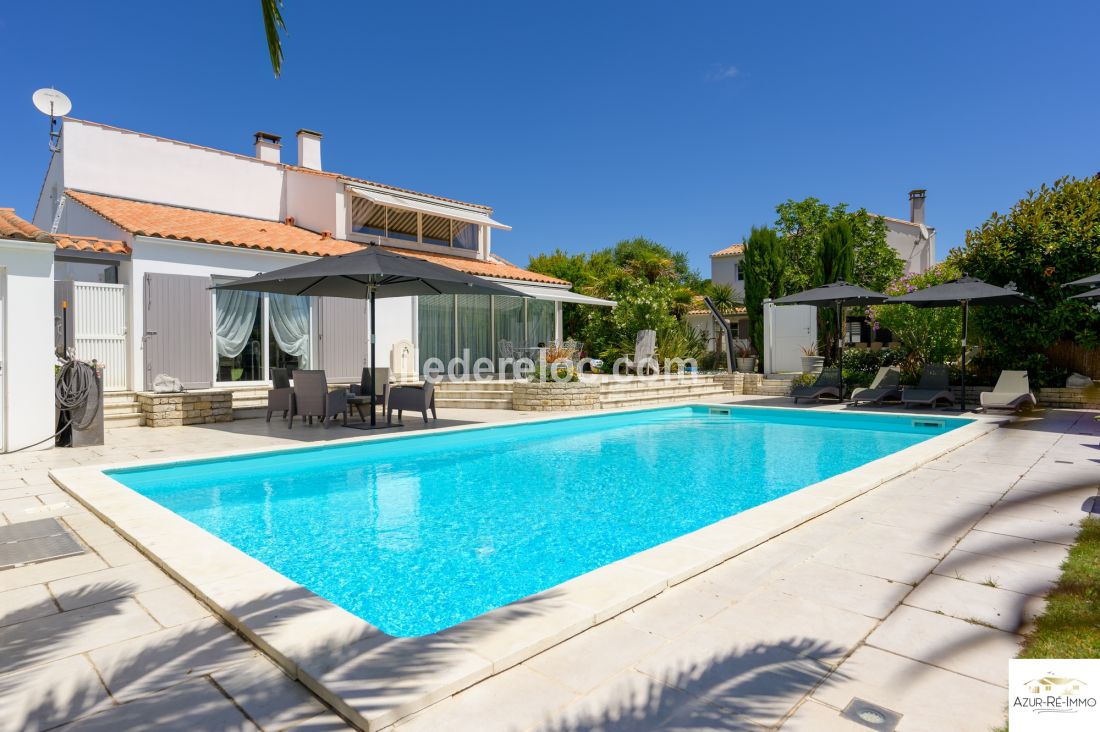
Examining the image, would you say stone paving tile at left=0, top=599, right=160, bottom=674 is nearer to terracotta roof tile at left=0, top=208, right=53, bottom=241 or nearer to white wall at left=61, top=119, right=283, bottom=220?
terracotta roof tile at left=0, top=208, right=53, bottom=241

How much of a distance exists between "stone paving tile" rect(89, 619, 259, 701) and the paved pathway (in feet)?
0.04

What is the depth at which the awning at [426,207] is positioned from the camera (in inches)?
808

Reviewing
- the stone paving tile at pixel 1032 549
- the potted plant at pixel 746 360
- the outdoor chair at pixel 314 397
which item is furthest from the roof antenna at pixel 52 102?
the potted plant at pixel 746 360

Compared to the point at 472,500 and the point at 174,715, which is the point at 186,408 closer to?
the point at 472,500

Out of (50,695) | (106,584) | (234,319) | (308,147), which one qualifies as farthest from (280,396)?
(308,147)

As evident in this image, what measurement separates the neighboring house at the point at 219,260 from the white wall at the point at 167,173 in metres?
0.04

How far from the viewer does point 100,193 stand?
17.6m

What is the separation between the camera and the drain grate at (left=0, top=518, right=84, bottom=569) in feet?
16.0

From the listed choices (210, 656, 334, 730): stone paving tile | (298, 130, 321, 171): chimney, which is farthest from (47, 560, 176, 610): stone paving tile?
(298, 130, 321, 171): chimney

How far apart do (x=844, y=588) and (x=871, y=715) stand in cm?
164

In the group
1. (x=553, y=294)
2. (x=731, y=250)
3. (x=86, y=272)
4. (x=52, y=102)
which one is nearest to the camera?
(x=86, y=272)

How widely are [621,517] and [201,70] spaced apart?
20393 millimetres

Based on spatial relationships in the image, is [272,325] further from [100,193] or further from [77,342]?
[100,193]

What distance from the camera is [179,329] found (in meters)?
14.3
